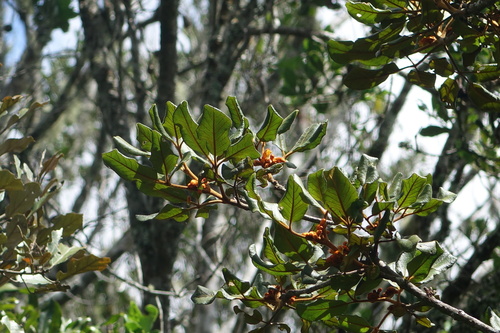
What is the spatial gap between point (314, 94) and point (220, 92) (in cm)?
57

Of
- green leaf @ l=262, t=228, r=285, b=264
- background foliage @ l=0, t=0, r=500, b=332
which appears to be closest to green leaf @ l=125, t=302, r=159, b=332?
background foliage @ l=0, t=0, r=500, b=332

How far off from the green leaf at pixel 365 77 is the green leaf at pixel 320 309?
20.3 inches

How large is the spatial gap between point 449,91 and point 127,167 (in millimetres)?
791

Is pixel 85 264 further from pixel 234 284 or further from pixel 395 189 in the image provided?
pixel 395 189

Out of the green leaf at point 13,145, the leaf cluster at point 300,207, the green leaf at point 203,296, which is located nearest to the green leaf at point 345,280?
the leaf cluster at point 300,207

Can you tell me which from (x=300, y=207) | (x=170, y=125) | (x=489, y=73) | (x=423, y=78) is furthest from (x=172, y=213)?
(x=489, y=73)

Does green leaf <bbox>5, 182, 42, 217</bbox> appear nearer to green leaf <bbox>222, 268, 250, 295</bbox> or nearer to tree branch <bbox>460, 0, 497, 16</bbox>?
green leaf <bbox>222, 268, 250, 295</bbox>

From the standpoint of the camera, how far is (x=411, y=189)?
120cm

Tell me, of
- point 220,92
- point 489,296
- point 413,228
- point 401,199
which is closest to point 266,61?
point 220,92

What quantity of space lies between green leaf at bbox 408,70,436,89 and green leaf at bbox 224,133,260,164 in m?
0.48

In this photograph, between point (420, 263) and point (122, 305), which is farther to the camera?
point (122, 305)

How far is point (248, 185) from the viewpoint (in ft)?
3.82

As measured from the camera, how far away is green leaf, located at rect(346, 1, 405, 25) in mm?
1330

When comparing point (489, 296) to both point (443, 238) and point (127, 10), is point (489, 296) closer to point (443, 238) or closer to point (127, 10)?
point (443, 238)
